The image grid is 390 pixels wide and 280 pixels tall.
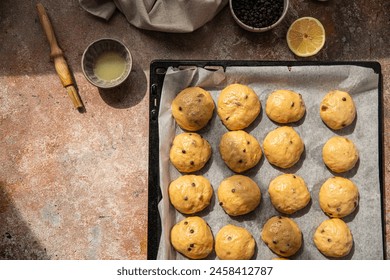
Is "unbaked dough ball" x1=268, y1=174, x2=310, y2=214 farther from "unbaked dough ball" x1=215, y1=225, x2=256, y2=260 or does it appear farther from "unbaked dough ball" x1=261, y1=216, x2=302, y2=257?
"unbaked dough ball" x1=215, y1=225, x2=256, y2=260

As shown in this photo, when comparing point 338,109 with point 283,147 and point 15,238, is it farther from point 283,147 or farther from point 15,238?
point 15,238

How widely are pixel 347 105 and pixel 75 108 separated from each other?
5.56 ft

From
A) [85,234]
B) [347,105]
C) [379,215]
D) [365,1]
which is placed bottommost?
[85,234]

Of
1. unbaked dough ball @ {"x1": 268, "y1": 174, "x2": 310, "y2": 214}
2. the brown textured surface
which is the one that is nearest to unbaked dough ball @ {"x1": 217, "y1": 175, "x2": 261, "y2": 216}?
unbaked dough ball @ {"x1": 268, "y1": 174, "x2": 310, "y2": 214}

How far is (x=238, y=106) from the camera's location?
277 cm

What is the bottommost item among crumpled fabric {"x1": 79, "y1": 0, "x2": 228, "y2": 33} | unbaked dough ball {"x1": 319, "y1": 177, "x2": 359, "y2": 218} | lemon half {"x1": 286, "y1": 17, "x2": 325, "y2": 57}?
unbaked dough ball {"x1": 319, "y1": 177, "x2": 359, "y2": 218}

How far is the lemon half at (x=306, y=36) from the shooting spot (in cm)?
296

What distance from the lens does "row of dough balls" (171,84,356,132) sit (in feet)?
9.05

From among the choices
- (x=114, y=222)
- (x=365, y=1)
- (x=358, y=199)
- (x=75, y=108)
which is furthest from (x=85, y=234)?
(x=365, y=1)

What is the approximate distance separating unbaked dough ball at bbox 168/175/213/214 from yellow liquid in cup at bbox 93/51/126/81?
2.60ft

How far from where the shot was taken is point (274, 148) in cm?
275

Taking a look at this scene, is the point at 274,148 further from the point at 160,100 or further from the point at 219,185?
the point at 160,100

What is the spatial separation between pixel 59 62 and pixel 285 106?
4.74ft

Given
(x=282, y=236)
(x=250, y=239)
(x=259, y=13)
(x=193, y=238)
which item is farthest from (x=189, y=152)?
(x=259, y=13)
